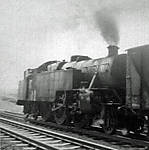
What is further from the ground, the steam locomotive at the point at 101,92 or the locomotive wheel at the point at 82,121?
the steam locomotive at the point at 101,92

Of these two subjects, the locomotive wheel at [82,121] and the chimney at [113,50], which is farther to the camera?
the locomotive wheel at [82,121]

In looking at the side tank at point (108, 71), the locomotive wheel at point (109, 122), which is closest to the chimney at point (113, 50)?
the side tank at point (108, 71)

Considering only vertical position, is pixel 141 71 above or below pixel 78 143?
above

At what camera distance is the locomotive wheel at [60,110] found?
12.8 metres

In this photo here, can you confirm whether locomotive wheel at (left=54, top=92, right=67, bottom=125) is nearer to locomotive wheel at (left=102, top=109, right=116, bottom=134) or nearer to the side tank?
the side tank

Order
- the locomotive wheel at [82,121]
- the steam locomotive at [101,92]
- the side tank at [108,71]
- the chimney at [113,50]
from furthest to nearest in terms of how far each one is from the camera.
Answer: the locomotive wheel at [82,121] → the chimney at [113,50] → the side tank at [108,71] → the steam locomotive at [101,92]

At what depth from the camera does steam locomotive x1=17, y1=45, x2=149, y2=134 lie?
8469 millimetres

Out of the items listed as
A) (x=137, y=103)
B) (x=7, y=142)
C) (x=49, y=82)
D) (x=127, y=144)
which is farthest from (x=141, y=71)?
(x=49, y=82)

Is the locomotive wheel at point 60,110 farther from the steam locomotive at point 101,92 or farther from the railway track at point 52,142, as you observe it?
the railway track at point 52,142

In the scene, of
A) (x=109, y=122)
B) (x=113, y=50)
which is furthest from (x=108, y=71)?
(x=109, y=122)

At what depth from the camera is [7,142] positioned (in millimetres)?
8070

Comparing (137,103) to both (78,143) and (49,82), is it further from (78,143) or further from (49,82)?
(49,82)

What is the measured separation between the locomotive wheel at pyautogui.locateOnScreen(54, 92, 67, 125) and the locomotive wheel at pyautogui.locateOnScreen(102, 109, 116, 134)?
2958mm

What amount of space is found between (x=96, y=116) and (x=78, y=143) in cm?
342
